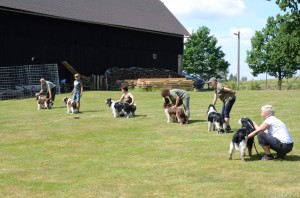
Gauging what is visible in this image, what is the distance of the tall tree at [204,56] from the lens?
243 feet

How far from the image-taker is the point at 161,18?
155 ft

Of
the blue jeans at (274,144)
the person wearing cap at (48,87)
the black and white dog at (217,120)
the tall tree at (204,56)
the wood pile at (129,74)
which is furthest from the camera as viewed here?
the tall tree at (204,56)

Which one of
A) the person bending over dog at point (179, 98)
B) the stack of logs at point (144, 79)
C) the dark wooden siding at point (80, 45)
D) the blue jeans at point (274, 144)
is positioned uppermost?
the dark wooden siding at point (80, 45)

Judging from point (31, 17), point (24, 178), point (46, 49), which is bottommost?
point (24, 178)

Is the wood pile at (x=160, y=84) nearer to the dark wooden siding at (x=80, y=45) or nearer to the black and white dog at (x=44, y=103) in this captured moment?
the dark wooden siding at (x=80, y=45)

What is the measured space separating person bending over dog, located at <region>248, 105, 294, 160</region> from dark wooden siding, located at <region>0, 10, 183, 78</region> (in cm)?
2404

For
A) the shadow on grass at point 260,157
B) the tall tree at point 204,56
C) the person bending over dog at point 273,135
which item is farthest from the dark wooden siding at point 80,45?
the tall tree at point 204,56

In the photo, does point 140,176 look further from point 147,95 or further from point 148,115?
point 147,95

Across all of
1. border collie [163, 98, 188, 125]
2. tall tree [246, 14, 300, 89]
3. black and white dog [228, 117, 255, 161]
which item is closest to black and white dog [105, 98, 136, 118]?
border collie [163, 98, 188, 125]

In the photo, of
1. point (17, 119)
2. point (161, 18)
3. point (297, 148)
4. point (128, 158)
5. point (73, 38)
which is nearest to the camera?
point (128, 158)

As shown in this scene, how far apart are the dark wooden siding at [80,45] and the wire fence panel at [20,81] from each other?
83 centimetres

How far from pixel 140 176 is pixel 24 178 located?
223 centimetres

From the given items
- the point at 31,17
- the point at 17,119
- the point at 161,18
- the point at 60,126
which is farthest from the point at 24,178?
the point at 161,18

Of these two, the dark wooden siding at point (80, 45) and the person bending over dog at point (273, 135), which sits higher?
the dark wooden siding at point (80, 45)
